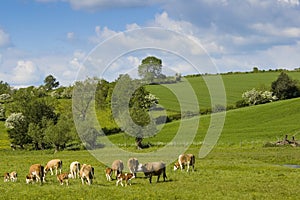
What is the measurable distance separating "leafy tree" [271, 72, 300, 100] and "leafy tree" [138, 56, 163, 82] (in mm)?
52904

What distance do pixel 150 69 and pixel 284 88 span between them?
189 feet

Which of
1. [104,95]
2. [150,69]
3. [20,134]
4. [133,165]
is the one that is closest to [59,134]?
[104,95]

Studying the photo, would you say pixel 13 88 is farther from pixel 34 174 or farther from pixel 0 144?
pixel 34 174

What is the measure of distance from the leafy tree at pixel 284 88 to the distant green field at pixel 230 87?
2456mm

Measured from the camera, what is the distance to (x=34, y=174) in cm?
2830

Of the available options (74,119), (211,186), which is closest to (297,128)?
(74,119)

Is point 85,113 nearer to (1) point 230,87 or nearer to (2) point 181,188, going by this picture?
(2) point 181,188

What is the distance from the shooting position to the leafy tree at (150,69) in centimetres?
5474

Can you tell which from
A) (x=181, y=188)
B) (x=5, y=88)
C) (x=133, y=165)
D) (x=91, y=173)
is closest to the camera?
(x=181, y=188)

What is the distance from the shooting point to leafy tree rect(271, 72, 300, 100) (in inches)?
4190

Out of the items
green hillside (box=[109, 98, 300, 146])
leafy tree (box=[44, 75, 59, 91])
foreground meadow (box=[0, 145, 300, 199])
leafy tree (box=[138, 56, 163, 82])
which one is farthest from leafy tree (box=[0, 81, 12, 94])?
foreground meadow (box=[0, 145, 300, 199])

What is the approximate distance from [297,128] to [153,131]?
23.7m

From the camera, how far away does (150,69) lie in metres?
59.5

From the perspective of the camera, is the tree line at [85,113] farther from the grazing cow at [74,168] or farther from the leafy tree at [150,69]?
the grazing cow at [74,168]
